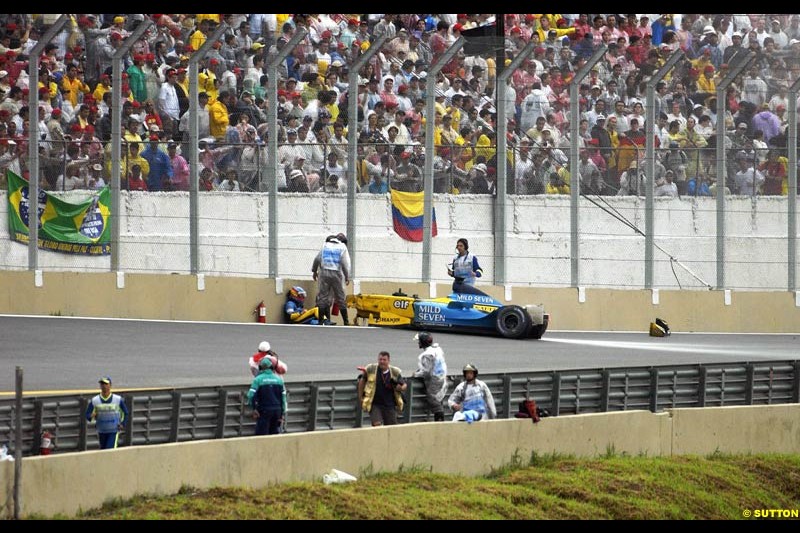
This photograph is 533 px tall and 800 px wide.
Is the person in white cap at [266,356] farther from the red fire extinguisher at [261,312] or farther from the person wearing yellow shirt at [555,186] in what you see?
the person wearing yellow shirt at [555,186]

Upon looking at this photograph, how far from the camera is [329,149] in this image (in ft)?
75.1

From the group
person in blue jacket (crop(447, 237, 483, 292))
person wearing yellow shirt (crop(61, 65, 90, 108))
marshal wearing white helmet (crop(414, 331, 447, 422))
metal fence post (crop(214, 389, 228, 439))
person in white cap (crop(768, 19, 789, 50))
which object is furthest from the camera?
person in white cap (crop(768, 19, 789, 50))

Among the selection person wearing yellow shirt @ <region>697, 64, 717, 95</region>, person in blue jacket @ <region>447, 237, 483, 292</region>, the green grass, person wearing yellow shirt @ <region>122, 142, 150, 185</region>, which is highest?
person wearing yellow shirt @ <region>697, 64, 717, 95</region>

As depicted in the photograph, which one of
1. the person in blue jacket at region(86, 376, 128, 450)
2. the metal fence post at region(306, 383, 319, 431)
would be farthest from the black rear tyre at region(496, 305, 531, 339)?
the person in blue jacket at region(86, 376, 128, 450)

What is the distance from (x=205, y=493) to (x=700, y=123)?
40.6 feet

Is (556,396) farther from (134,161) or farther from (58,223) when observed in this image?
(58,223)

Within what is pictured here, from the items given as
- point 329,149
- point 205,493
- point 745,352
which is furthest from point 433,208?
point 205,493

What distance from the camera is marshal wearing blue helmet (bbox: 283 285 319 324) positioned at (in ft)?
71.5

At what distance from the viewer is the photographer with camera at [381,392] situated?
1502cm

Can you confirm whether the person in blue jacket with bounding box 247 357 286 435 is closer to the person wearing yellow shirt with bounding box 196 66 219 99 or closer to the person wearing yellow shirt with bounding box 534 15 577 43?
the person wearing yellow shirt with bounding box 196 66 219 99

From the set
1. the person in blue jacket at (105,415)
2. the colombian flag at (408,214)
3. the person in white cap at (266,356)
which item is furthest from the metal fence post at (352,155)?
the person in blue jacket at (105,415)

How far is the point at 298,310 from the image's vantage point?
2192 cm

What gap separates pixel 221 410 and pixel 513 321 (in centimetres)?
743

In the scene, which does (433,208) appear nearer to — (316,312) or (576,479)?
(316,312)
